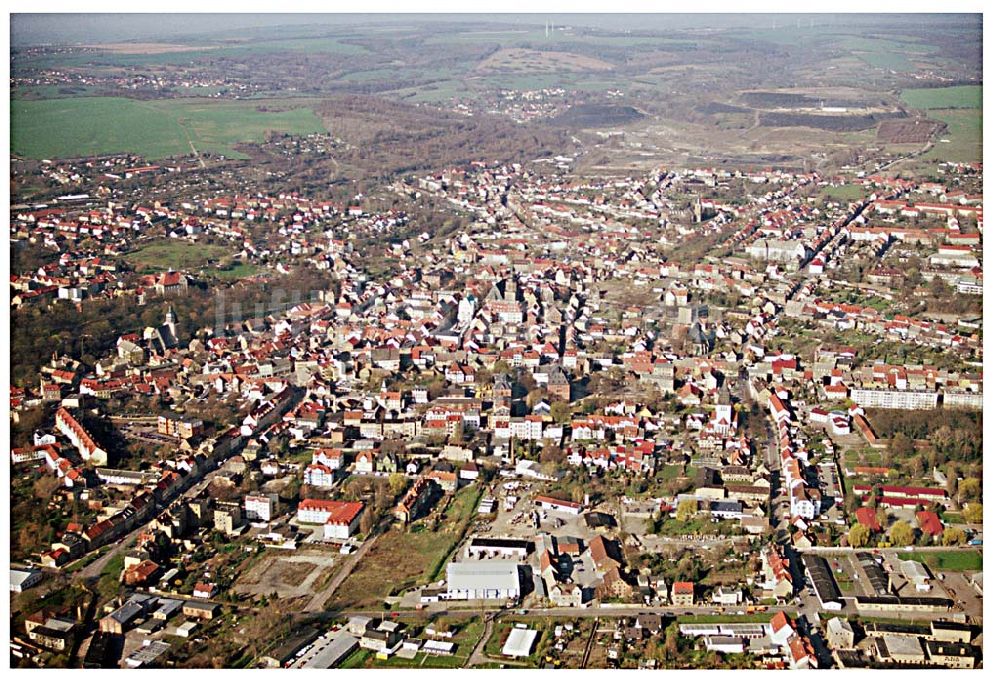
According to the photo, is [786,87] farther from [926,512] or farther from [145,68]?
[926,512]

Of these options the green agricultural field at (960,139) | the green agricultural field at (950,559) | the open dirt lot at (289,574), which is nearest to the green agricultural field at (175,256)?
the open dirt lot at (289,574)

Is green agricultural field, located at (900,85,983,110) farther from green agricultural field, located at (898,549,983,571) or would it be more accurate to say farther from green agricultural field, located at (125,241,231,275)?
green agricultural field, located at (898,549,983,571)

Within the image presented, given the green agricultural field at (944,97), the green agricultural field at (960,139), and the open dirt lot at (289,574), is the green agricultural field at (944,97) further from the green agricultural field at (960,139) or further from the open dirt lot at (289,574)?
the open dirt lot at (289,574)

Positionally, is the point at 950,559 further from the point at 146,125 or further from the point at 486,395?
the point at 146,125

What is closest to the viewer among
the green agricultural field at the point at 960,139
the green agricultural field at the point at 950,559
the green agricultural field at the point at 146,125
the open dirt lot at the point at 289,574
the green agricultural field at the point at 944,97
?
the open dirt lot at the point at 289,574

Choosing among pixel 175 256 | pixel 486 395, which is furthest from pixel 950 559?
pixel 175 256

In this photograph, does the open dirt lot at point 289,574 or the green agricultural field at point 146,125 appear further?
the green agricultural field at point 146,125

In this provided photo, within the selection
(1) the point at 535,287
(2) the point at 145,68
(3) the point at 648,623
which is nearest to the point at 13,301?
(1) the point at 535,287
